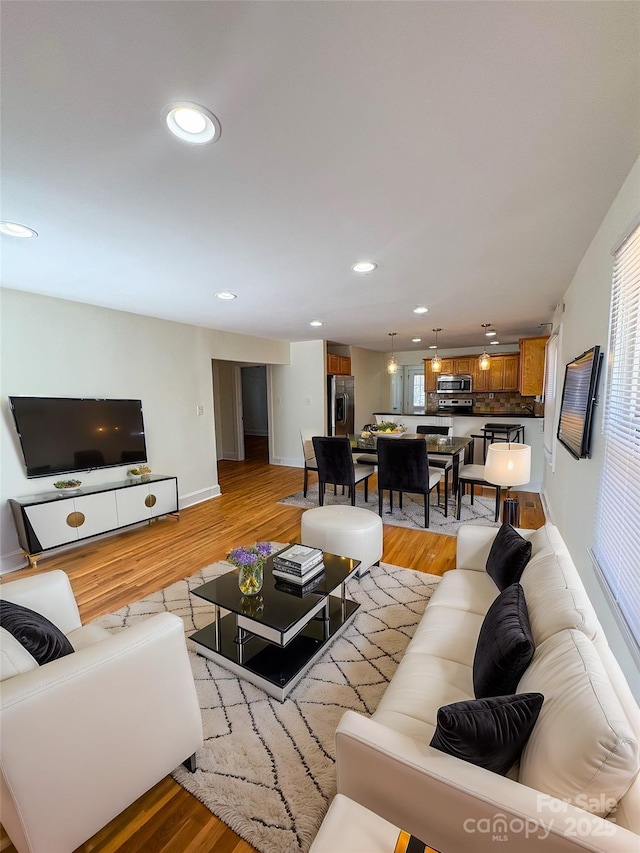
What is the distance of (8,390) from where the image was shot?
3.15m

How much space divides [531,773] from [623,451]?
1.23 meters

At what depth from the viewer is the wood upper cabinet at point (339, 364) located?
683 centimetres

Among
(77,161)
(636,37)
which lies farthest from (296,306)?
(636,37)

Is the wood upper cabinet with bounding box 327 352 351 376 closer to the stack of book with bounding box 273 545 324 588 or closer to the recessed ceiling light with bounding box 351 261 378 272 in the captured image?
the recessed ceiling light with bounding box 351 261 378 272

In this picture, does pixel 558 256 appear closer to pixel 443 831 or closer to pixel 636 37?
pixel 636 37

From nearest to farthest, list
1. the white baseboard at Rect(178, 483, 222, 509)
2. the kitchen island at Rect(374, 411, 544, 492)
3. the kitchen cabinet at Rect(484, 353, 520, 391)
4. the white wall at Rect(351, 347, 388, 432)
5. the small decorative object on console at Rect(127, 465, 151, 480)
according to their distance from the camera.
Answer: the small decorative object on console at Rect(127, 465, 151, 480), the white baseboard at Rect(178, 483, 222, 509), the kitchen island at Rect(374, 411, 544, 492), the kitchen cabinet at Rect(484, 353, 520, 391), the white wall at Rect(351, 347, 388, 432)

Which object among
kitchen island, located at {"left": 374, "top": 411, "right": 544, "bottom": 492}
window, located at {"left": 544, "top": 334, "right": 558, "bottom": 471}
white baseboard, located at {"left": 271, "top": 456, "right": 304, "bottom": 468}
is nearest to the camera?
window, located at {"left": 544, "top": 334, "right": 558, "bottom": 471}

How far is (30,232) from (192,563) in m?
2.68

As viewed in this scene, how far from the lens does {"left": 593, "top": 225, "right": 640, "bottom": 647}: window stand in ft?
4.36

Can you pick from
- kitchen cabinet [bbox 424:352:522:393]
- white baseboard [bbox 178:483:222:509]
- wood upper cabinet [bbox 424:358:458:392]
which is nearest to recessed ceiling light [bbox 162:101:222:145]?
white baseboard [bbox 178:483:222:509]

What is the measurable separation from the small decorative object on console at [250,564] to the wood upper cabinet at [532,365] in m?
5.09

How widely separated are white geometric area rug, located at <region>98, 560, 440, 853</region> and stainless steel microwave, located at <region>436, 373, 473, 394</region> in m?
6.26

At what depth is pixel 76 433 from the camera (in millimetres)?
3576

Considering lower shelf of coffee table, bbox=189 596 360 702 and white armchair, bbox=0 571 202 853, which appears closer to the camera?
white armchair, bbox=0 571 202 853
